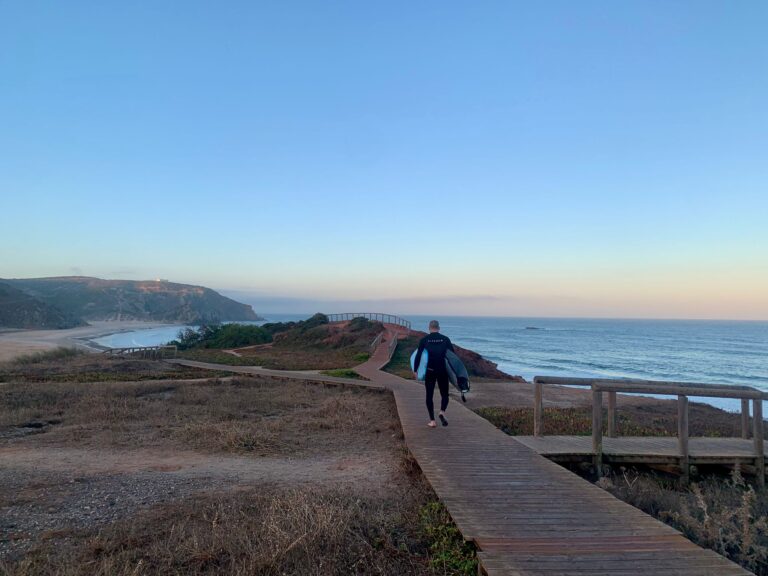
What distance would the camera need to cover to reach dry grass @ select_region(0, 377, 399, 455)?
354 inches

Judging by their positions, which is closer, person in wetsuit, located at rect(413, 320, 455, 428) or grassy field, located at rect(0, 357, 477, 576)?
grassy field, located at rect(0, 357, 477, 576)

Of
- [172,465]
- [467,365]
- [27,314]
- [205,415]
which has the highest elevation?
[172,465]

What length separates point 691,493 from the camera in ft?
23.0

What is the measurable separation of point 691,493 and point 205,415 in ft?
30.4

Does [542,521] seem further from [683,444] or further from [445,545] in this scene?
[683,444]

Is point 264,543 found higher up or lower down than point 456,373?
lower down

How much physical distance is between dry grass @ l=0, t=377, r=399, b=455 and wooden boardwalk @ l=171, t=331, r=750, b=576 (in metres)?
2.91

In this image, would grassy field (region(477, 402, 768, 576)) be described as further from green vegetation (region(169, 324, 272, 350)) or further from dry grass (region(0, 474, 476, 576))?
green vegetation (region(169, 324, 272, 350))

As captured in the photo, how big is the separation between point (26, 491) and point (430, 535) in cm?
501

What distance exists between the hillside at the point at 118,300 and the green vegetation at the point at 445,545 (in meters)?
130

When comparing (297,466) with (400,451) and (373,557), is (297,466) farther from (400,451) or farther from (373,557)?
(373,557)

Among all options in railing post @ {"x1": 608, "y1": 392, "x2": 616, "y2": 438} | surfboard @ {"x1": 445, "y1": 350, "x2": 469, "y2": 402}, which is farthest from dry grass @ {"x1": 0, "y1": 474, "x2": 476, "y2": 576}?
railing post @ {"x1": 608, "y1": 392, "x2": 616, "y2": 438}

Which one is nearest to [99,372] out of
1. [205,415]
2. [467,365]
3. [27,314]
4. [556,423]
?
[205,415]

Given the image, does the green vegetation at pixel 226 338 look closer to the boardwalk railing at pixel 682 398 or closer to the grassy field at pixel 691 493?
the grassy field at pixel 691 493
